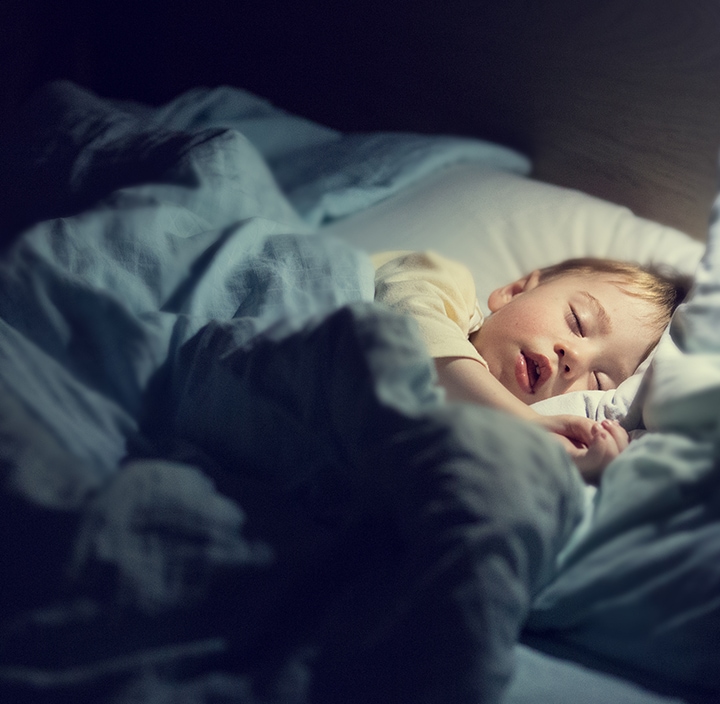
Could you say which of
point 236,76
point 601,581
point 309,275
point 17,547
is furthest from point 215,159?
point 236,76

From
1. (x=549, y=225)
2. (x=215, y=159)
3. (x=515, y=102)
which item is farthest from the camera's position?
(x=515, y=102)

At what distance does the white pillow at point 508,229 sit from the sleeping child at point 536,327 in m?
0.11

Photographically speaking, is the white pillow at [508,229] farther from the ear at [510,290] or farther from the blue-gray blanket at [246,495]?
the blue-gray blanket at [246,495]

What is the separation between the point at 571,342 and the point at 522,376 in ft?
0.21

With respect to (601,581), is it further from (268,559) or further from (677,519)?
(268,559)

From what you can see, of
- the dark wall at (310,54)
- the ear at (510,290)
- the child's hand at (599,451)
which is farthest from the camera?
the dark wall at (310,54)

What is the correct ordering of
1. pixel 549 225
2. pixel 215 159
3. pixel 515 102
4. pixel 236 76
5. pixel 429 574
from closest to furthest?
pixel 429 574 < pixel 215 159 < pixel 549 225 < pixel 515 102 < pixel 236 76

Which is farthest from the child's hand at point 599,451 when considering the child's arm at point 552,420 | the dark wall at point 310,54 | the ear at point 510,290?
the dark wall at point 310,54

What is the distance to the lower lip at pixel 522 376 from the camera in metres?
0.79

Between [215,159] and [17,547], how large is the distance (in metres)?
0.51

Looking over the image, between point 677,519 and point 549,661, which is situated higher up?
point 677,519

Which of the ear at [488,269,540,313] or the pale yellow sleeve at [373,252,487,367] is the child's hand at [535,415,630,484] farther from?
the ear at [488,269,540,313]

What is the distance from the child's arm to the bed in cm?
5

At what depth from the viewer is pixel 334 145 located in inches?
50.1
